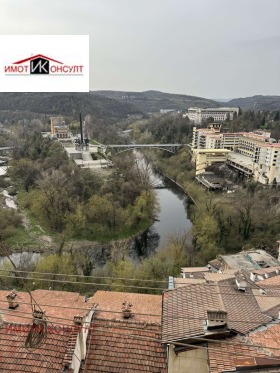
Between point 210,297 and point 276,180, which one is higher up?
point 210,297

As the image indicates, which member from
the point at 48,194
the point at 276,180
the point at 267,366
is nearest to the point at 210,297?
the point at 267,366

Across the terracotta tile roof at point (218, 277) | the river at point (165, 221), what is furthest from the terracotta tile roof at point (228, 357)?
the river at point (165, 221)

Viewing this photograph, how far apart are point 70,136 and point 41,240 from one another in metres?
29.8

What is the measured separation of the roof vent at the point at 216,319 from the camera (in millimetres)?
4285

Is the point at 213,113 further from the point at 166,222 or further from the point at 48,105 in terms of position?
the point at 166,222

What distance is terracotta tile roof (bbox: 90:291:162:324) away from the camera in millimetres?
5801

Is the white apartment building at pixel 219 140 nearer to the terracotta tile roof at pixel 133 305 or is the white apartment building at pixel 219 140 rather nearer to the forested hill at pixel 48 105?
the terracotta tile roof at pixel 133 305

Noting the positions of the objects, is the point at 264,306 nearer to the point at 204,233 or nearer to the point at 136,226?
the point at 204,233

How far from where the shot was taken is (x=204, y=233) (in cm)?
1653

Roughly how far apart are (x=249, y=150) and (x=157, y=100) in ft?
341

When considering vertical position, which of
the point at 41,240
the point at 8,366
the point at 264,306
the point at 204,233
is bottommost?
the point at 41,240

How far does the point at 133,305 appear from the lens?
6.45 m

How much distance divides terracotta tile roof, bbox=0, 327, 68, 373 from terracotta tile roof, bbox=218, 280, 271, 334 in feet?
8.95

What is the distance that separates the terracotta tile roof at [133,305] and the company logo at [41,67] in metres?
10.7
